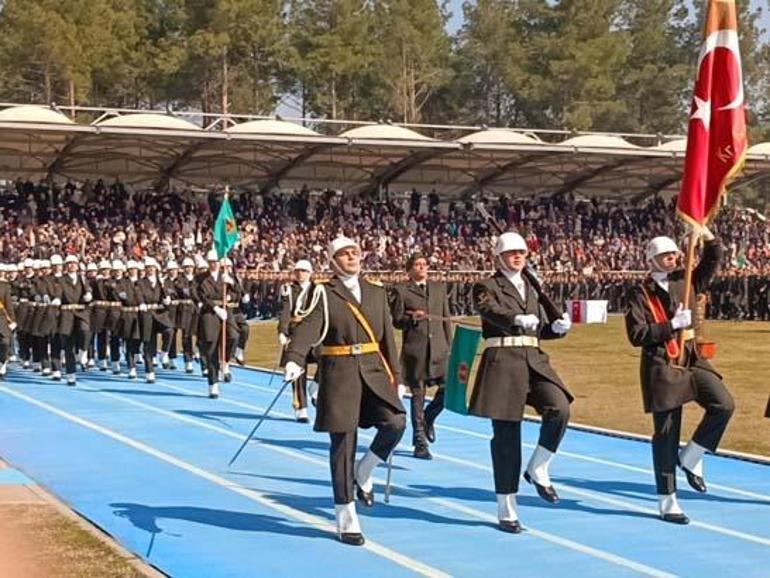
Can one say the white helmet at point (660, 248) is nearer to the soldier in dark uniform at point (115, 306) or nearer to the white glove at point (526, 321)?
the white glove at point (526, 321)

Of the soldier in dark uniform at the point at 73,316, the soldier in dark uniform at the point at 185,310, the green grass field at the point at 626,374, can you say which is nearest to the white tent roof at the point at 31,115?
the green grass field at the point at 626,374

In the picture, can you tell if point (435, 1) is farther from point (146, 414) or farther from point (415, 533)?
point (415, 533)

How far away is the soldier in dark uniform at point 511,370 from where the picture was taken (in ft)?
28.9

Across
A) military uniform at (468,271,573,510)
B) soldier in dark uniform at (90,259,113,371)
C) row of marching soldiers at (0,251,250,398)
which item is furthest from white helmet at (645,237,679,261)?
soldier in dark uniform at (90,259,113,371)

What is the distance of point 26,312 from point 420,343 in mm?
10890

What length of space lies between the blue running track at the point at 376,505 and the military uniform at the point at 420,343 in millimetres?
454

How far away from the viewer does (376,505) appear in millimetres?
9797

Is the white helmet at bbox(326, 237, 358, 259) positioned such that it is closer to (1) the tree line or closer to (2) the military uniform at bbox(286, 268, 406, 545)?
(2) the military uniform at bbox(286, 268, 406, 545)

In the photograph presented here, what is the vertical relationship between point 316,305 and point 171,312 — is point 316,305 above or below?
above

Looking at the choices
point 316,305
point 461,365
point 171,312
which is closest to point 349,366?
point 316,305

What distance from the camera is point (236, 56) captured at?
66375 mm

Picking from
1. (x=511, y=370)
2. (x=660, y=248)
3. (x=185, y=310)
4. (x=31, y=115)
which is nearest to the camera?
(x=511, y=370)

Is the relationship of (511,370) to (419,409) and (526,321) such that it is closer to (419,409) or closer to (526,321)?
(526,321)

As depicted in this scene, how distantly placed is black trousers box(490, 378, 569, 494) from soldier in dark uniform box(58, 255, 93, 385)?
12.2 meters
